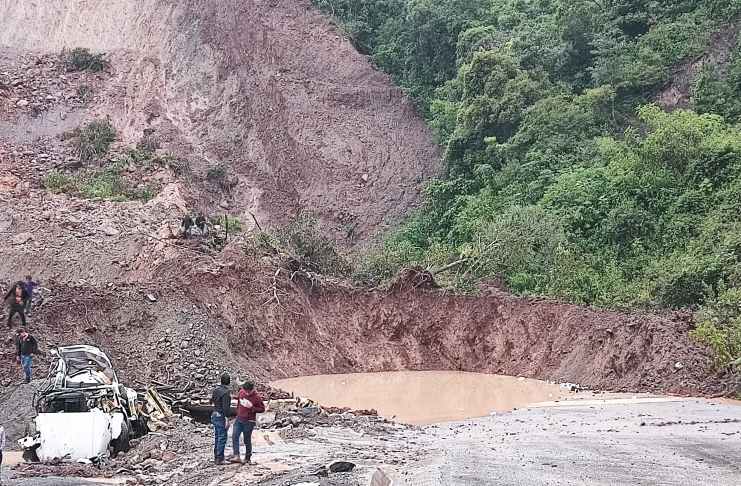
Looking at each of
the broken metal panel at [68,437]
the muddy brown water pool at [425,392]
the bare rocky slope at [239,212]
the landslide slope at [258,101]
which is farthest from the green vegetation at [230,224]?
the broken metal panel at [68,437]

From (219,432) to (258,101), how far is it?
112 feet

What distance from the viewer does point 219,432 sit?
1251 centimetres

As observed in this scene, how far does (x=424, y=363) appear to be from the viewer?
27.9 meters

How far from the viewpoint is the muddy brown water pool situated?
22094mm

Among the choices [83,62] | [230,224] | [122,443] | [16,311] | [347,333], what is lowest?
[347,333]

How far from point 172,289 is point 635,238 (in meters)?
15.5

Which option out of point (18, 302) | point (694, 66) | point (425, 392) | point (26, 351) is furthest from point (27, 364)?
point (694, 66)

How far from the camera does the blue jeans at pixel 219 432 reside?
12.4 metres

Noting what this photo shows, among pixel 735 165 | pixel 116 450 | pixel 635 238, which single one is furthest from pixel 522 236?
pixel 116 450

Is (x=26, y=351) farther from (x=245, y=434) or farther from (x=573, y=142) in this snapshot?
(x=573, y=142)

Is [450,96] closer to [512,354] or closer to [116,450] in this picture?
[512,354]

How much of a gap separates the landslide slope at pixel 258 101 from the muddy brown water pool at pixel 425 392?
1476 cm

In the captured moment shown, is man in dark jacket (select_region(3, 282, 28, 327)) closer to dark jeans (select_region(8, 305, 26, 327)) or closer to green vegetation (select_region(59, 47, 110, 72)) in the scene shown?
dark jeans (select_region(8, 305, 26, 327))

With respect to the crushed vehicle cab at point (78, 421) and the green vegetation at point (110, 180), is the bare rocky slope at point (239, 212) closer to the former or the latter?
the green vegetation at point (110, 180)
